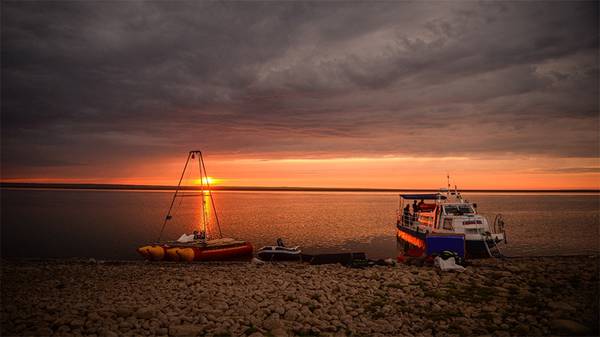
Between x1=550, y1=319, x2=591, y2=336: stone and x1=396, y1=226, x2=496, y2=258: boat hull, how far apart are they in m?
17.0

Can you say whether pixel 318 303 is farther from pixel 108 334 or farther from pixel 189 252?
pixel 189 252

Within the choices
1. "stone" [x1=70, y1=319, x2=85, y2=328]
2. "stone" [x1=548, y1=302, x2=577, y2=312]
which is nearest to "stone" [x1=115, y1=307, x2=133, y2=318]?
"stone" [x1=70, y1=319, x2=85, y2=328]

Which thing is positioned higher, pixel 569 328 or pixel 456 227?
pixel 456 227

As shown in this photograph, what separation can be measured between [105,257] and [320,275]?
2578 centimetres

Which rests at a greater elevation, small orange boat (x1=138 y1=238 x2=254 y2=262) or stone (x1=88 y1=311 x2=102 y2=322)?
stone (x1=88 y1=311 x2=102 y2=322)

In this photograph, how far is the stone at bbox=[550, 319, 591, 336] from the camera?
421 inches

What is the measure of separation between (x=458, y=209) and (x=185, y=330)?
26005 millimetres

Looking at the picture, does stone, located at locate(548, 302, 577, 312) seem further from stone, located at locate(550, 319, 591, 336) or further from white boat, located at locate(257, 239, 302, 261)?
white boat, located at locate(257, 239, 302, 261)

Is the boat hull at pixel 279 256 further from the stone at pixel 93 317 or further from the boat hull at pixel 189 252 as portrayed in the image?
the stone at pixel 93 317

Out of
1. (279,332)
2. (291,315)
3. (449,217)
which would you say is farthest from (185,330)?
(449,217)

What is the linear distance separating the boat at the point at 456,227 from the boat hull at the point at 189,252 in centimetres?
1651

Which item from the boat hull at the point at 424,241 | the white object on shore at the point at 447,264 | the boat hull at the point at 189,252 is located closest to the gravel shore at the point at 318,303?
the white object on shore at the point at 447,264

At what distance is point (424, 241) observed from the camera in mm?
30297

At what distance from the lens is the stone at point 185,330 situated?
1175 centimetres
